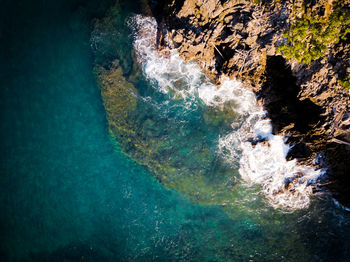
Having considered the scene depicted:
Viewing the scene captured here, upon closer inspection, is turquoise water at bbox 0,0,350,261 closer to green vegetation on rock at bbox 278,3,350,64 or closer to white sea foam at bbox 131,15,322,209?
white sea foam at bbox 131,15,322,209

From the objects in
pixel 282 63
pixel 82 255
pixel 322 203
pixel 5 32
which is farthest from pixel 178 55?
pixel 82 255

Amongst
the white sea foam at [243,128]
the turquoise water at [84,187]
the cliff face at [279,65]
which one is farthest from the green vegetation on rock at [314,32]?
the turquoise water at [84,187]

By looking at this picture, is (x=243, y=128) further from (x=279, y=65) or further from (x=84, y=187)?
(x=84, y=187)

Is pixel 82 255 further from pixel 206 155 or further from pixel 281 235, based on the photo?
pixel 281 235

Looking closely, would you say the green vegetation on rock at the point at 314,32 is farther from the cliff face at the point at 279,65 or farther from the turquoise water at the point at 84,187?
the turquoise water at the point at 84,187

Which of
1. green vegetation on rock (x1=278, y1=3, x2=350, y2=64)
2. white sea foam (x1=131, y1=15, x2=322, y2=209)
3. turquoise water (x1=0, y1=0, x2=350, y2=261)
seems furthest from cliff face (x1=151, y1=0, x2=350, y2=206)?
turquoise water (x1=0, y1=0, x2=350, y2=261)

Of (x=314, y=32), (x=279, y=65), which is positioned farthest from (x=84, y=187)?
(x=314, y=32)

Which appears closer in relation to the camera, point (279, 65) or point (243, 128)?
point (279, 65)
